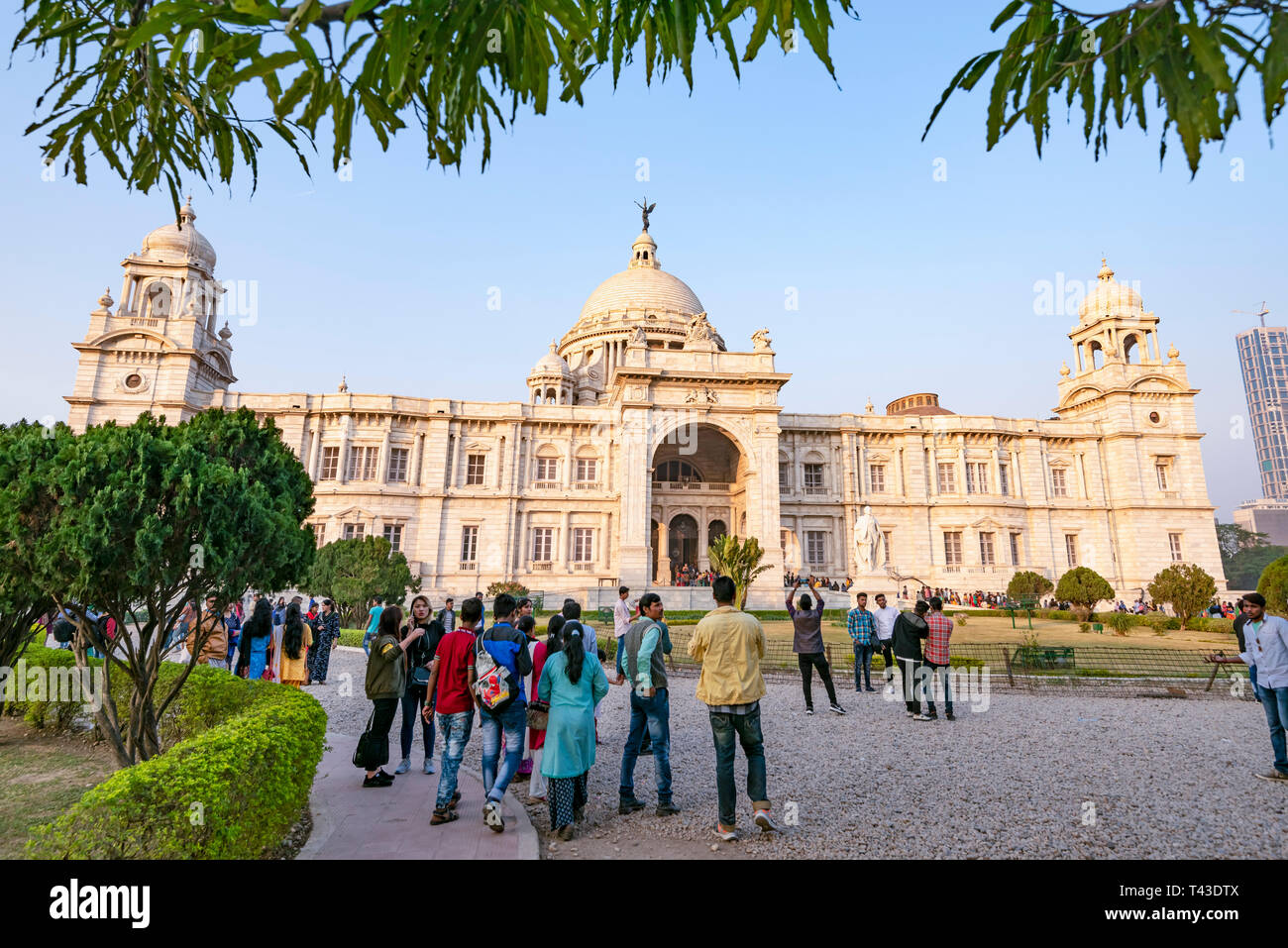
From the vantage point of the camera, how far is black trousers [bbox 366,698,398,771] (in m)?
5.83

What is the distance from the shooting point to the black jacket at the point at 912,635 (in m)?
8.88

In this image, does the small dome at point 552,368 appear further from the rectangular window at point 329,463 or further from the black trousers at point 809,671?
the black trousers at point 809,671

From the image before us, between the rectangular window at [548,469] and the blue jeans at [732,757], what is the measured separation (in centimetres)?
3086

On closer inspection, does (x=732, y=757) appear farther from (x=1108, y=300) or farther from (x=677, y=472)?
(x=1108, y=300)

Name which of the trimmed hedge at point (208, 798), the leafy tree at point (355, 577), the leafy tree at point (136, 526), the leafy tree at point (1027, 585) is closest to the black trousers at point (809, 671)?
the trimmed hedge at point (208, 798)

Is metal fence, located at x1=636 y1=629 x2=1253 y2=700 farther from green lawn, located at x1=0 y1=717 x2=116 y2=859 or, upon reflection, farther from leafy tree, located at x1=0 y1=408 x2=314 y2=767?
green lawn, located at x1=0 y1=717 x2=116 y2=859

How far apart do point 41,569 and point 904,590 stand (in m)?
34.2

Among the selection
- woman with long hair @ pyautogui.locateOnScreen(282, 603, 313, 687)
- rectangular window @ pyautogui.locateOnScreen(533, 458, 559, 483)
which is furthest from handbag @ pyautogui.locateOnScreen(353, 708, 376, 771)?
rectangular window @ pyautogui.locateOnScreen(533, 458, 559, 483)

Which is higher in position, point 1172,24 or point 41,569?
point 1172,24

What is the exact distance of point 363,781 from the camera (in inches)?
238

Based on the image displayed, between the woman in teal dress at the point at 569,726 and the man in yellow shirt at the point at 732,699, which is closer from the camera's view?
the man in yellow shirt at the point at 732,699

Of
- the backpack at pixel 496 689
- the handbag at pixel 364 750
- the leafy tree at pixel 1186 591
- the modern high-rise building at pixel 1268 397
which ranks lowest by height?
the handbag at pixel 364 750

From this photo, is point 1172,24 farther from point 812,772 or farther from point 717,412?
point 717,412
